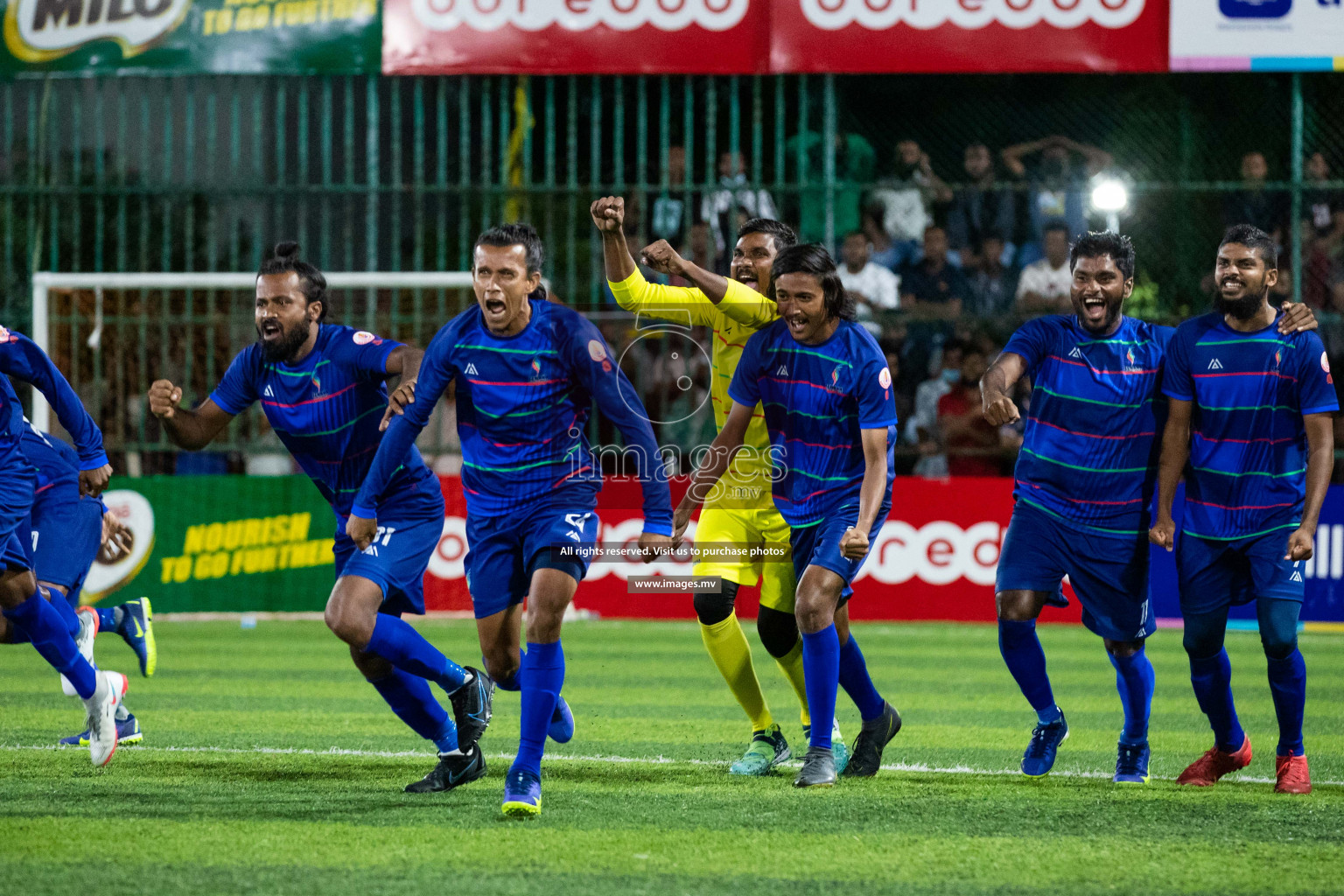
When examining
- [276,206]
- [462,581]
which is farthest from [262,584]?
[276,206]

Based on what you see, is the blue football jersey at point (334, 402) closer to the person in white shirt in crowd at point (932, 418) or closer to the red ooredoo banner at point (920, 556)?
the red ooredoo banner at point (920, 556)

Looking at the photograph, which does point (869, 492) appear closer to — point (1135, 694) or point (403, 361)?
point (1135, 694)

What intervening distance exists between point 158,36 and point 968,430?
8094mm

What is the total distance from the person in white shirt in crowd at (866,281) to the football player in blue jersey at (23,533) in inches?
323

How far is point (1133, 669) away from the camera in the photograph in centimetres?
649

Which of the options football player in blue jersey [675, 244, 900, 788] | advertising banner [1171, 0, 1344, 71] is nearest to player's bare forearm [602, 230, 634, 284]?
football player in blue jersey [675, 244, 900, 788]

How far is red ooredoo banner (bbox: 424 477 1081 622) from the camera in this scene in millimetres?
13430

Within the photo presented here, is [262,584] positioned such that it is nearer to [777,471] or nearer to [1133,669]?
[777,471]

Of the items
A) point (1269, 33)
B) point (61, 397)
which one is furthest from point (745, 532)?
point (1269, 33)

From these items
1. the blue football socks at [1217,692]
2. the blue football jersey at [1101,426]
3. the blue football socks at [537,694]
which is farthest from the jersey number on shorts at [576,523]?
the blue football socks at [1217,692]

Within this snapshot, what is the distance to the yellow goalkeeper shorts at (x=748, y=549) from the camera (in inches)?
271

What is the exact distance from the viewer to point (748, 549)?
23.0ft

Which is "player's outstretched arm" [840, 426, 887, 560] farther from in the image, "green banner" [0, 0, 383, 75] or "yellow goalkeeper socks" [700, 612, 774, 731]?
"green banner" [0, 0, 383, 75]

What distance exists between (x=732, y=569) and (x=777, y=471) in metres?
0.53
